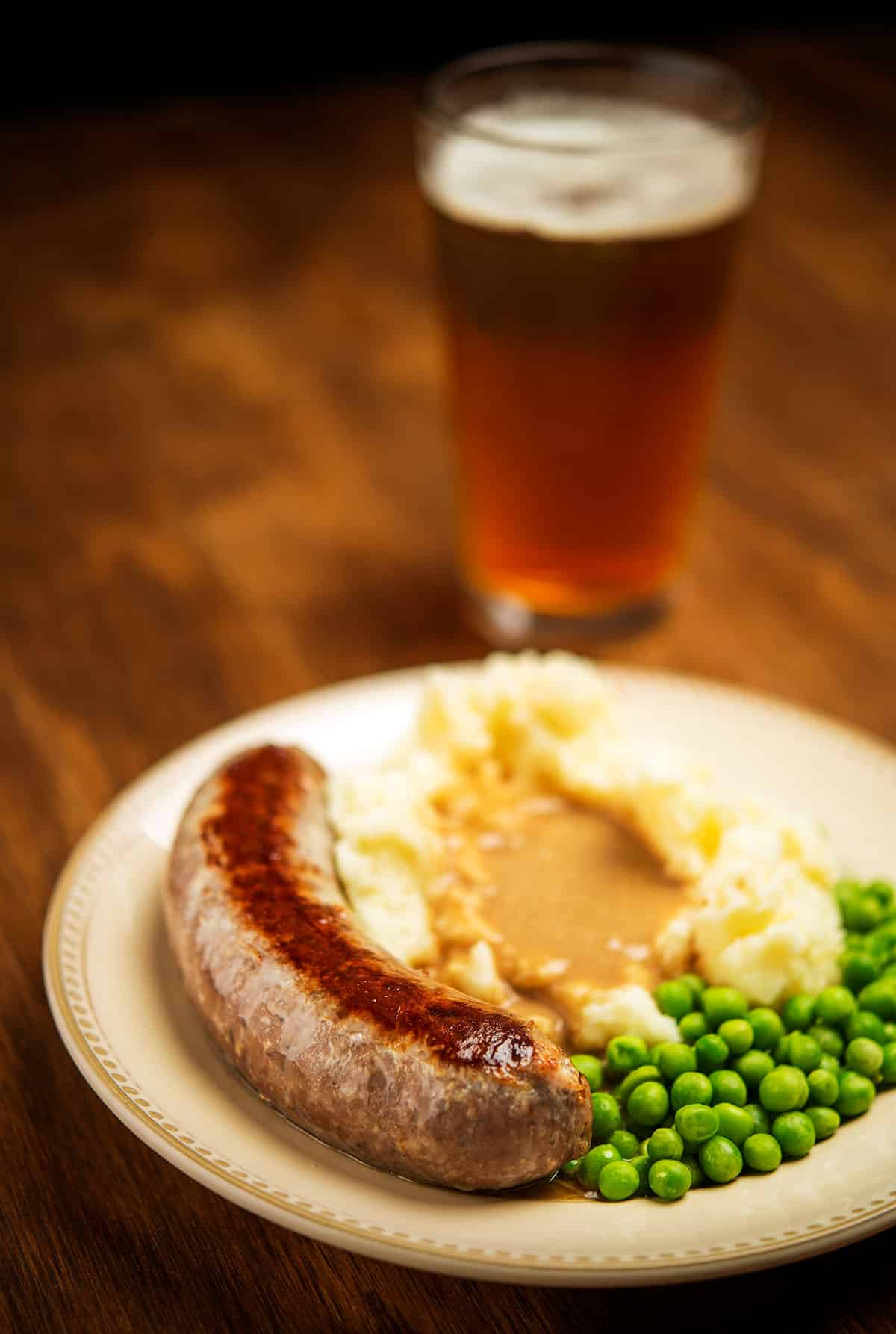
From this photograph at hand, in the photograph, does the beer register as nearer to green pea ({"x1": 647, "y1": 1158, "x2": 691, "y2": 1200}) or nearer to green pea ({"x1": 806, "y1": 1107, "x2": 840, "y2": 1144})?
green pea ({"x1": 806, "y1": 1107, "x2": 840, "y2": 1144})

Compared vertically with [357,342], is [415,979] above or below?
above

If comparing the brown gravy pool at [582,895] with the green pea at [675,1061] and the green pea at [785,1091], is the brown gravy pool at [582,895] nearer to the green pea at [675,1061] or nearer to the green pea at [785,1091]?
the green pea at [675,1061]

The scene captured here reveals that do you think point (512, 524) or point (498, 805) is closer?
point (498, 805)

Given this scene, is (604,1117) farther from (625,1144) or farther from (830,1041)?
(830,1041)

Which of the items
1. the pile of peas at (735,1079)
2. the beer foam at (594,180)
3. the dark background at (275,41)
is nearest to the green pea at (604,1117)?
the pile of peas at (735,1079)

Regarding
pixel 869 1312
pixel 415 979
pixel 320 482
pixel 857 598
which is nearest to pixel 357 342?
pixel 320 482

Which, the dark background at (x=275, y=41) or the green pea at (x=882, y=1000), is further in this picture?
the dark background at (x=275, y=41)

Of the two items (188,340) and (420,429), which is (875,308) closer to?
(420,429)
